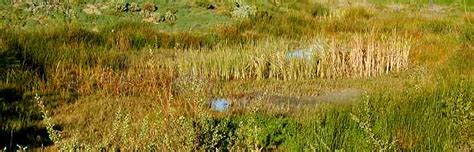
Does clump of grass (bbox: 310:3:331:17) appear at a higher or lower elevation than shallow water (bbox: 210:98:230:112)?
lower

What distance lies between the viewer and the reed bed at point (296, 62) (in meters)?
14.0

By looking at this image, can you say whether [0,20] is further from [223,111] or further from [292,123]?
[292,123]

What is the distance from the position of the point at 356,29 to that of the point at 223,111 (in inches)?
446

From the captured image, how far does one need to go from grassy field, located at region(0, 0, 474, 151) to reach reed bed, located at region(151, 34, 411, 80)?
0.03 m

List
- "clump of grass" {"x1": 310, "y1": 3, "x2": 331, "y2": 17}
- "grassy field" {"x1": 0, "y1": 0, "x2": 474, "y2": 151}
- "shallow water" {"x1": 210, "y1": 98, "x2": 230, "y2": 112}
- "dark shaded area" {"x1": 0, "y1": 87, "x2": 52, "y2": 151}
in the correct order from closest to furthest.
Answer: "grassy field" {"x1": 0, "y1": 0, "x2": 474, "y2": 151}
"dark shaded area" {"x1": 0, "y1": 87, "x2": 52, "y2": 151}
"shallow water" {"x1": 210, "y1": 98, "x2": 230, "y2": 112}
"clump of grass" {"x1": 310, "y1": 3, "x2": 331, "y2": 17}

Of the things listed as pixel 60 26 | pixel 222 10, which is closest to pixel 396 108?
pixel 60 26

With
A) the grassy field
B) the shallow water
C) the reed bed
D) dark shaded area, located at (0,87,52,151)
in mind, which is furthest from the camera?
the reed bed

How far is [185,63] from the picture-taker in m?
14.1

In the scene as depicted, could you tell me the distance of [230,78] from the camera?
1395 cm

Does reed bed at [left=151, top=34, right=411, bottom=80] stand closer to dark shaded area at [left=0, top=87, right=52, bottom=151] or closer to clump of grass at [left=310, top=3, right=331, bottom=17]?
dark shaded area at [left=0, top=87, right=52, bottom=151]

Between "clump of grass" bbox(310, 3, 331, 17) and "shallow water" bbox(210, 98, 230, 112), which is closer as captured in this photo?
"shallow water" bbox(210, 98, 230, 112)

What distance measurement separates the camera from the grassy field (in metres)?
7.41

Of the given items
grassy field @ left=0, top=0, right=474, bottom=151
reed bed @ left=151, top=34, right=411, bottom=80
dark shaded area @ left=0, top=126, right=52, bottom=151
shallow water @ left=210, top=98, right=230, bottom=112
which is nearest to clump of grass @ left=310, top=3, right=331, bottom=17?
grassy field @ left=0, top=0, right=474, bottom=151

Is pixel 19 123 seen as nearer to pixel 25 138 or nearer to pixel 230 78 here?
pixel 25 138
